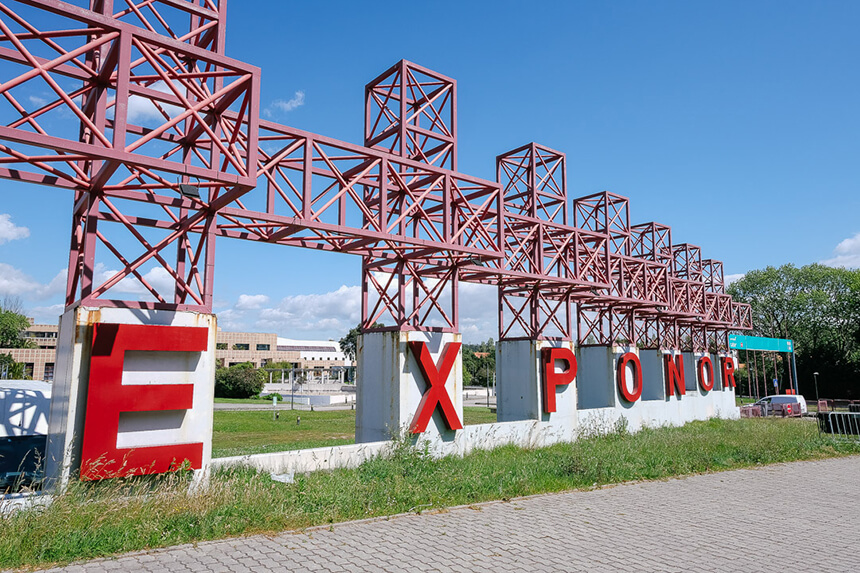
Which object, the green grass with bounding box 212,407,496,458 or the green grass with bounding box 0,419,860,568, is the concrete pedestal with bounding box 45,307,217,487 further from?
the green grass with bounding box 212,407,496,458

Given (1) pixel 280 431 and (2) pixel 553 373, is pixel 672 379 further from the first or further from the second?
(1) pixel 280 431

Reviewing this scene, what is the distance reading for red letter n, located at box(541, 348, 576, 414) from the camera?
62.1 feet

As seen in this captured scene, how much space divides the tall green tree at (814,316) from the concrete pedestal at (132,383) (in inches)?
2214

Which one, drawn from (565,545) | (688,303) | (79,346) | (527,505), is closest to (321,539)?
(565,545)

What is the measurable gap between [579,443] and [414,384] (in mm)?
6120

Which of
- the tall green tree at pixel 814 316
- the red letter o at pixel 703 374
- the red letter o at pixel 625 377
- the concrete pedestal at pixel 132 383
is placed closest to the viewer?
the concrete pedestal at pixel 132 383

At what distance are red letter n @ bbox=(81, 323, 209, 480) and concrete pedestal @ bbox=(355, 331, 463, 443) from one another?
5504mm

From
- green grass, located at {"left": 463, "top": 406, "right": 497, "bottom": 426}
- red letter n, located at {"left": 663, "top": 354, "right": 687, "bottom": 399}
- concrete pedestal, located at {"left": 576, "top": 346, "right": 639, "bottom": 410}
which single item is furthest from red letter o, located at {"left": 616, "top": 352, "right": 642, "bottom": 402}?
green grass, located at {"left": 463, "top": 406, "right": 497, "bottom": 426}

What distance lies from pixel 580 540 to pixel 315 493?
418cm

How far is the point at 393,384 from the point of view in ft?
47.1

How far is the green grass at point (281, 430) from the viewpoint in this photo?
22328 millimetres

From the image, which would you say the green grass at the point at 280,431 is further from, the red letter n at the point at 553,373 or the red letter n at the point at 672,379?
the red letter n at the point at 672,379

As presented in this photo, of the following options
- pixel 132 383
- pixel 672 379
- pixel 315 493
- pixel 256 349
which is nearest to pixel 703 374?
pixel 672 379

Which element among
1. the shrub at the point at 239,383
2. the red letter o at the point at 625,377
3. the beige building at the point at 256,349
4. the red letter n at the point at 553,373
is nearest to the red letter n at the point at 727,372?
the red letter o at the point at 625,377
